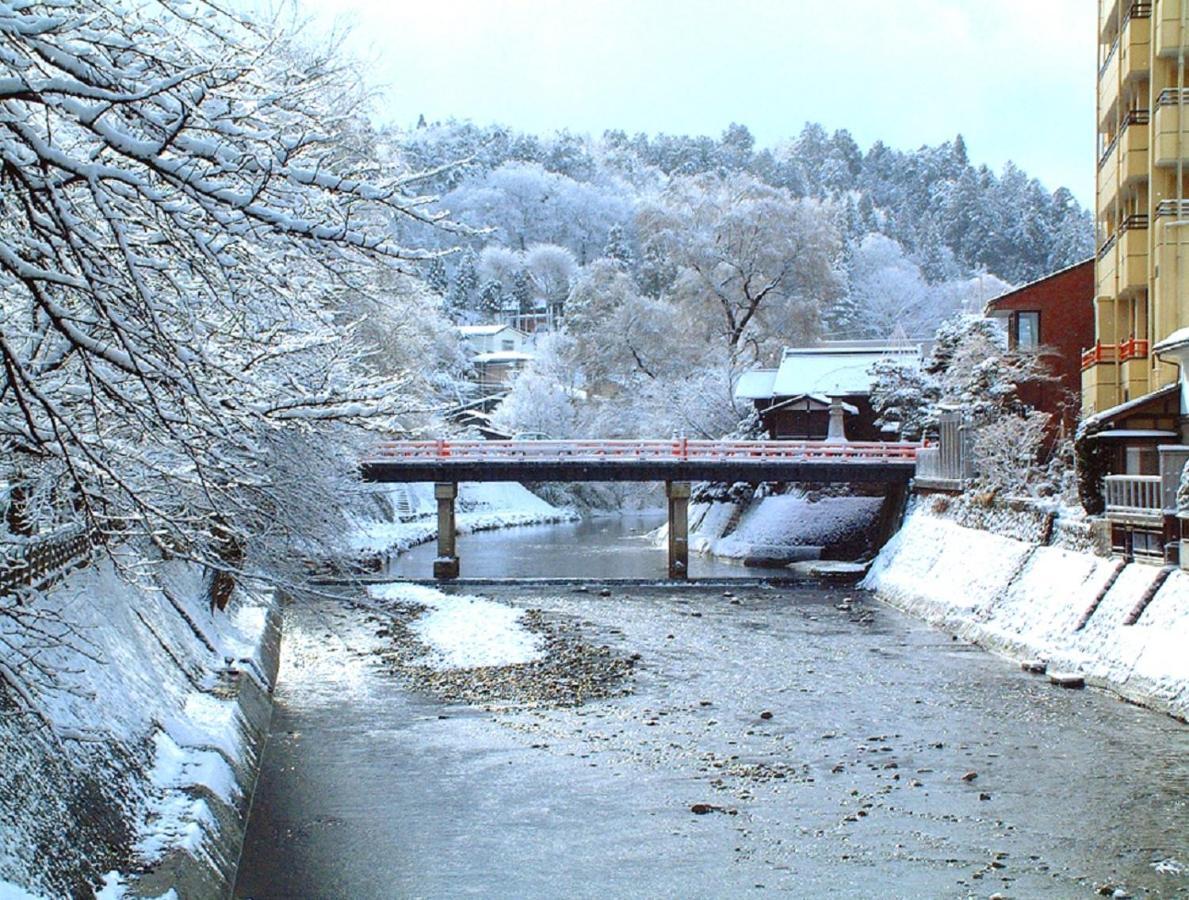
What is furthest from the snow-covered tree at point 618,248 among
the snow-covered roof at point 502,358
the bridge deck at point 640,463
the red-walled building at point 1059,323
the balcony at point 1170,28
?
the balcony at point 1170,28

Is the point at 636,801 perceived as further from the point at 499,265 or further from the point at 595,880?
the point at 499,265

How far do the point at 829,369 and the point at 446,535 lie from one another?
67.3ft

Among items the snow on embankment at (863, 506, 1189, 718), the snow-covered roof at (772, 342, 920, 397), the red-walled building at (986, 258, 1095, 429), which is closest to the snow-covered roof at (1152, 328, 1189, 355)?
the snow on embankment at (863, 506, 1189, 718)

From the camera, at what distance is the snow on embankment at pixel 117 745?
7762 mm

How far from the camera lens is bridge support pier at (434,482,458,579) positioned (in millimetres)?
37500

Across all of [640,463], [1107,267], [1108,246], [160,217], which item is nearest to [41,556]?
[160,217]

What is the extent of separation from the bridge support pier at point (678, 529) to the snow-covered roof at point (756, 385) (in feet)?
41.1

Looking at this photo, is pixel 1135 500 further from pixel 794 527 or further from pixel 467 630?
pixel 794 527

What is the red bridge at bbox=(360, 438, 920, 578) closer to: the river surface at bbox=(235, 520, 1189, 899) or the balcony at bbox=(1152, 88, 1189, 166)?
the balcony at bbox=(1152, 88, 1189, 166)

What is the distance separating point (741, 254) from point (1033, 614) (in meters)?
36.2

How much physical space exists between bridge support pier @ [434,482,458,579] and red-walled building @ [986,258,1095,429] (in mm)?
18618

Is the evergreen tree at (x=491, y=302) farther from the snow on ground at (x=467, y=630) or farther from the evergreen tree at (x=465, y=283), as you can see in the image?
the snow on ground at (x=467, y=630)

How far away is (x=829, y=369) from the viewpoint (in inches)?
2036

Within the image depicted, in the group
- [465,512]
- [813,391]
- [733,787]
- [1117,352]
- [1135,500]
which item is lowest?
[465,512]
